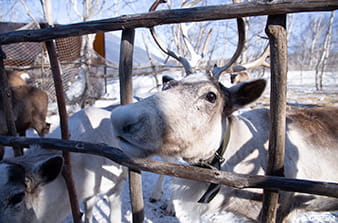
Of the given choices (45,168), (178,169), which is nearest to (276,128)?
(178,169)

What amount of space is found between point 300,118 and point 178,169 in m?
1.68

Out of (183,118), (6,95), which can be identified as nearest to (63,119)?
(6,95)

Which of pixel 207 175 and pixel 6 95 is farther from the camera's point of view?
pixel 6 95

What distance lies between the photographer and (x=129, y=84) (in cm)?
171

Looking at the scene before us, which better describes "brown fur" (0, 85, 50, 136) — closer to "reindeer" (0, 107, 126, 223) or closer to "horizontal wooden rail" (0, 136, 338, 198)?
"reindeer" (0, 107, 126, 223)

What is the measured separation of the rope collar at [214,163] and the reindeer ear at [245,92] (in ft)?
0.82

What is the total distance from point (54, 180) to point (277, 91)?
2.08 metres

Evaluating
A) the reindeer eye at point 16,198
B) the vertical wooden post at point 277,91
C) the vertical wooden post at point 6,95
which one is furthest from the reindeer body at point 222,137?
the vertical wooden post at point 6,95

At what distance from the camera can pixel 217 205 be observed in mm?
1887

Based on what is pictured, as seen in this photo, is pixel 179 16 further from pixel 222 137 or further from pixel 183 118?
pixel 222 137

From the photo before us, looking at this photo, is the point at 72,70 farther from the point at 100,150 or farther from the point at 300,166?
the point at 300,166

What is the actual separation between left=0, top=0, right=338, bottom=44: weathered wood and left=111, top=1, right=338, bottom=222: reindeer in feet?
1.49

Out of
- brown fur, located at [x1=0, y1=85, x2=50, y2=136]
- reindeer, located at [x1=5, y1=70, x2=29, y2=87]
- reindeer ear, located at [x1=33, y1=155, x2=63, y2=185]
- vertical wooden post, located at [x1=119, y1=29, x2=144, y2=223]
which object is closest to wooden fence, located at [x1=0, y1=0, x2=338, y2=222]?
vertical wooden post, located at [x1=119, y1=29, x2=144, y2=223]

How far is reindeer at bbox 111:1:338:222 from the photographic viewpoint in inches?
53.4
